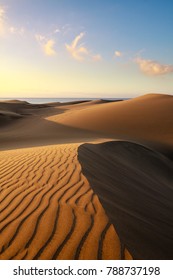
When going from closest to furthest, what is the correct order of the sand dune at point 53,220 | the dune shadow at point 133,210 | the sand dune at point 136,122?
1. the sand dune at point 53,220
2. the dune shadow at point 133,210
3. the sand dune at point 136,122

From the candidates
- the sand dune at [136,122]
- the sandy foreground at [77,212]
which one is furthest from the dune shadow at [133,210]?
the sand dune at [136,122]

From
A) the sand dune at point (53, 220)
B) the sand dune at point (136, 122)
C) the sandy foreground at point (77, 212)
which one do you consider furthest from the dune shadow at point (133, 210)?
the sand dune at point (136, 122)

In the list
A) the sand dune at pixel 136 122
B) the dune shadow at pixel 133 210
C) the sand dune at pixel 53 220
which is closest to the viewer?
the sand dune at pixel 53 220

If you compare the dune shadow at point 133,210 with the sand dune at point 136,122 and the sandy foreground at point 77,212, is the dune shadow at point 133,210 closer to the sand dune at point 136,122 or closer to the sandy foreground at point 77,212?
the sandy foreground at point 77,212

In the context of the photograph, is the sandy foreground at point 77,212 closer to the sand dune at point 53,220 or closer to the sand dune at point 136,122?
the sand dune at point 53,220

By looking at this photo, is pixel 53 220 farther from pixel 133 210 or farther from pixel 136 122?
pixel 136 122

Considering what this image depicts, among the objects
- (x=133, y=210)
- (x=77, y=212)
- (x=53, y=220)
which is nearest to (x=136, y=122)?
(x=133, y=210)

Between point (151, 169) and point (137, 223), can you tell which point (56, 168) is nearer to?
point (137, 223)

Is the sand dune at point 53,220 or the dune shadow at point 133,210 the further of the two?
the dune shadow at point 133,210

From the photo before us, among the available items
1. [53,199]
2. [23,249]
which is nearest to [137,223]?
[53,199]

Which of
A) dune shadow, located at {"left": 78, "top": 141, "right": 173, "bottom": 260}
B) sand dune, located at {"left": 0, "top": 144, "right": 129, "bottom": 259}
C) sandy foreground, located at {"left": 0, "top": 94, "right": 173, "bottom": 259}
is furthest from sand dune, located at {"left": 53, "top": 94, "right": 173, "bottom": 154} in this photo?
sand dune, located at {"left": 0, "top": 144, "right": 129, "bottom": 259}

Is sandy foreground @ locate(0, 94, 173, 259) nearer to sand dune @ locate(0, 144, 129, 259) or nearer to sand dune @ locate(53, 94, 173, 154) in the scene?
sand dune @ locate(0, 144, 129, 259)
